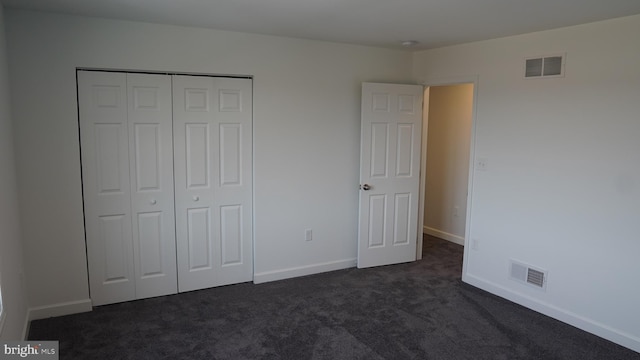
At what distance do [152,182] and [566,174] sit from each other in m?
3.50

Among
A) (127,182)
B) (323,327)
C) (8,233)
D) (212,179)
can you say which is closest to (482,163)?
(323,327)

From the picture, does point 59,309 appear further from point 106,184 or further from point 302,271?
point 302,271

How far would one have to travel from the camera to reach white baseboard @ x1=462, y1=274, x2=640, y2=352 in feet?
10.2

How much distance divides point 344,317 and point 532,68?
2668mm

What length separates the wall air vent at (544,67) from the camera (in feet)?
11.3

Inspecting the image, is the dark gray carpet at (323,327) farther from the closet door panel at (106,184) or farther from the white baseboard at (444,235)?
the white baseboard at (444,235)

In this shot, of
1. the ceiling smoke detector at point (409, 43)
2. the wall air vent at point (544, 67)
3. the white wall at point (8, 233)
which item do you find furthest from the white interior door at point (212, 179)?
the wall air vent at point (544, 67)

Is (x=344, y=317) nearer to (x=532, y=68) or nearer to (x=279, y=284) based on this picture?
(x=279, y=284)

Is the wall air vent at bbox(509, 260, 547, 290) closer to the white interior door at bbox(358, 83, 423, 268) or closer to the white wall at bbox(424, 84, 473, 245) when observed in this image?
the white interior door at bbox(358, 83, 423, 268)

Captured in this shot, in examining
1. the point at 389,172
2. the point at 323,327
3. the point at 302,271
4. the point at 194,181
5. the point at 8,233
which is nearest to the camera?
the point at 8,233

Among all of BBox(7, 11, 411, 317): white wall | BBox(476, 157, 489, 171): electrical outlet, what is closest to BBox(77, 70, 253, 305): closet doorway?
BBox(7, 11, 411, 317): white wall

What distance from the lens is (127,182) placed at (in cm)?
361

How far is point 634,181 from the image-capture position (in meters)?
3.04

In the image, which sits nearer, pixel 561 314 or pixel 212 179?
pixel 561 314
